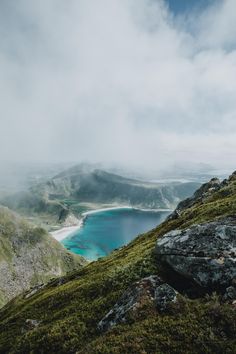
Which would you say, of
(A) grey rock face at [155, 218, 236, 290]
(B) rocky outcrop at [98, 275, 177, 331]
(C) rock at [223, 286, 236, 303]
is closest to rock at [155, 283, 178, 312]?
(B) rocky outcrop at [98, 275, 177, 331]

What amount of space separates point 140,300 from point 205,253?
271 inches

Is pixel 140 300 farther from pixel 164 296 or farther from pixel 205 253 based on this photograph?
pixel 205 253

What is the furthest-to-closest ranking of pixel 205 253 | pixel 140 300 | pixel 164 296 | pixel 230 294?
pixel 205 253
pixel 140 300
pixel 164 296
pixel 230 294

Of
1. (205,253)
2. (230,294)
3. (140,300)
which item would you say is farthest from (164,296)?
(205,253)

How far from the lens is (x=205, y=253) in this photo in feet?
76.9

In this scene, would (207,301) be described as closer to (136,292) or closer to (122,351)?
(136,292)

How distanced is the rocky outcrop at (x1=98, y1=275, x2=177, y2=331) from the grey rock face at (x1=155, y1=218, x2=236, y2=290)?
10.5 feet

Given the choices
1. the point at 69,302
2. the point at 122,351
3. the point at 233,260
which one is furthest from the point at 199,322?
the point at 69,302

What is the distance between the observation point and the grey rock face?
21.4 metres

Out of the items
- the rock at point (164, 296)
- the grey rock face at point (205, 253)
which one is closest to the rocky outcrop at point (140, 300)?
the rock at point (164, 296)

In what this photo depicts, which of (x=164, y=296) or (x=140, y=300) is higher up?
(x=164, y=296)

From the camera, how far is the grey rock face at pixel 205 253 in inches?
842

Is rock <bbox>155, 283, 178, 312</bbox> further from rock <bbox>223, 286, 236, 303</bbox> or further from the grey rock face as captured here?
the grey rock face

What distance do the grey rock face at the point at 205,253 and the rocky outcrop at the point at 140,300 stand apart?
10.5ft
